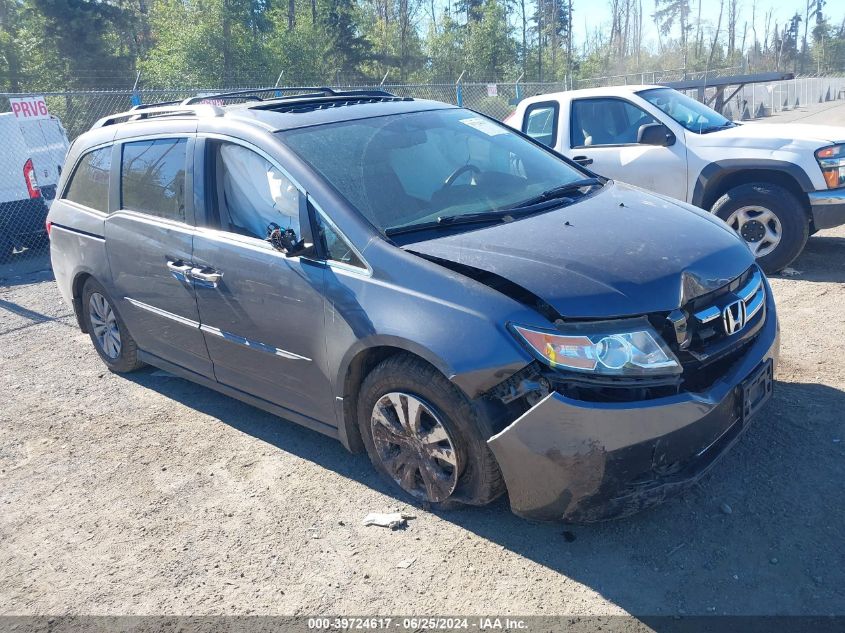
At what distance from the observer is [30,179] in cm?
1096

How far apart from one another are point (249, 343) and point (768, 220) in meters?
4.91

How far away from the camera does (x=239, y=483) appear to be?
3.84 metres

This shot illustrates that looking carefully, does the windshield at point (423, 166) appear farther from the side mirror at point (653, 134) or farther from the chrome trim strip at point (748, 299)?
the side mirror at point (653, 134)

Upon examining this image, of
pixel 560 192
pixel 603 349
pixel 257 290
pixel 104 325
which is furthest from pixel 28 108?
pixel 603 349

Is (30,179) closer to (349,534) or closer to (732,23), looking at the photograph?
(349,534)

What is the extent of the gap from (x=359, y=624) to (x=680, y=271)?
74.8 inches

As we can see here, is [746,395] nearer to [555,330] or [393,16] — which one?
[555,330]

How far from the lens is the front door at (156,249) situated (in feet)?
13.8

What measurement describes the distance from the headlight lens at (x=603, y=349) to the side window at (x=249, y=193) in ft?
4.67

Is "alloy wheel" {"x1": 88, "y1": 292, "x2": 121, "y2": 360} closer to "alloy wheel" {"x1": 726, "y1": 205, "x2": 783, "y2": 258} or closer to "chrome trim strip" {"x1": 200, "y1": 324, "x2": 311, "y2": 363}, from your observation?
"chrome trim strip" {"x1": 200, "y1": 324, "x2": 311, "y2": 363}

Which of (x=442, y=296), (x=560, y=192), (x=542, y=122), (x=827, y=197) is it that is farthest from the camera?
(x=542, y=122)

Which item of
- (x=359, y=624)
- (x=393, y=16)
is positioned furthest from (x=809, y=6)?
(x=359, y=624)

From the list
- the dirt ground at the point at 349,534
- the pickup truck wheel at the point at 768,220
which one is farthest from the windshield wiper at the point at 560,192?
the pickup truck wheel at the point at 768,220

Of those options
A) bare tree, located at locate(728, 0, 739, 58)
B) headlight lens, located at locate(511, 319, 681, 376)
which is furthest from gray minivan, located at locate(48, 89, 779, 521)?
bare tree, located at locate(728, 0, 739, 58)
